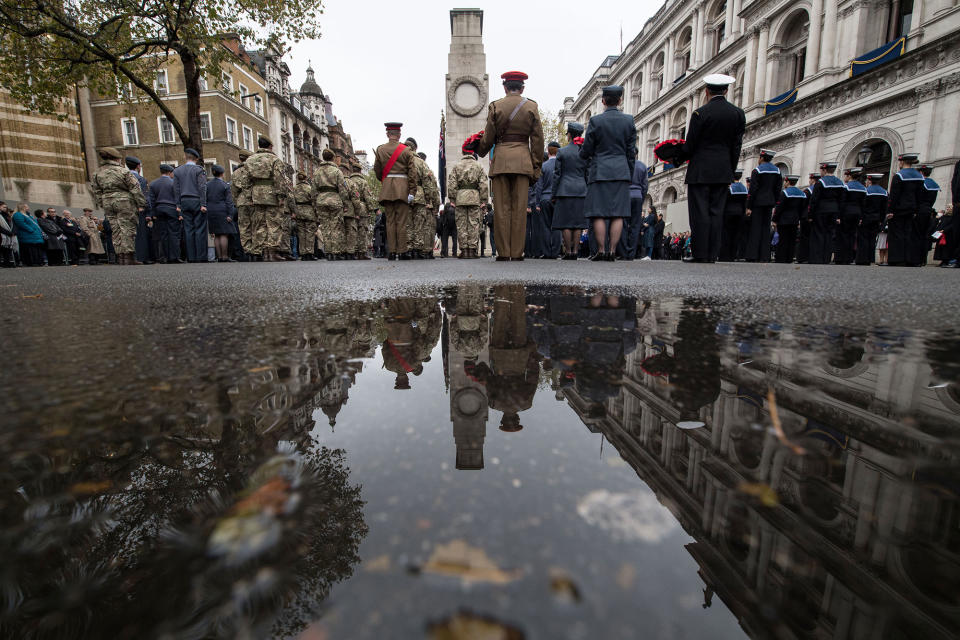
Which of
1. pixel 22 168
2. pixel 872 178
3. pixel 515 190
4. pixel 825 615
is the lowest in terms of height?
pixel 825 615

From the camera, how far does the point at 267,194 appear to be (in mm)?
9891

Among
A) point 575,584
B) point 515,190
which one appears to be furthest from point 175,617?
point 515,190

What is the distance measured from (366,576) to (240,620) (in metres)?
0.09

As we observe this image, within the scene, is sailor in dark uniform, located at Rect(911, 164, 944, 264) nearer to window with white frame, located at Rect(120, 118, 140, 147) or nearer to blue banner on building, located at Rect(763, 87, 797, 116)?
blue banner on building, located at Rect(763, 87, 797, 116)

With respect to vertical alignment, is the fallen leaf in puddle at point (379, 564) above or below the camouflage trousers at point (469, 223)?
below

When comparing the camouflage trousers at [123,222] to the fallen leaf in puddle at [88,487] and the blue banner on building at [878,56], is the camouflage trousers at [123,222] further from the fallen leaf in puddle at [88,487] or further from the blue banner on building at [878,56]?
the blue banner on building at [878,56]

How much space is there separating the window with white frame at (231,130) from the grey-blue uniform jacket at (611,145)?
3327cm

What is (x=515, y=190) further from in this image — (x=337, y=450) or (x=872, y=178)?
(x=872, y=178)

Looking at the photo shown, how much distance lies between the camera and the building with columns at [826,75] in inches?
615

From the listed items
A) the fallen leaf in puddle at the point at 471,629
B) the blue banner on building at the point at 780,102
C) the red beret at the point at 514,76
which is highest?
the blue banner on building at the point at 780,102

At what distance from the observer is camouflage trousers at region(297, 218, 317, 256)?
12.8 m

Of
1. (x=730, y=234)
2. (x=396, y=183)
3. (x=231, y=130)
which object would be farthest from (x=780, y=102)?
(x=231, y=130)

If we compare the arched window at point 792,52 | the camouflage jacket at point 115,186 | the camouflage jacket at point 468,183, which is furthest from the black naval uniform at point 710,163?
the arched window at point 792,52

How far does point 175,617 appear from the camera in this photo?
327mm
